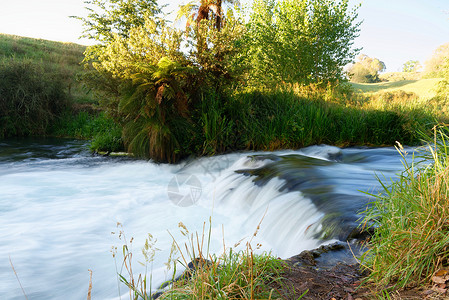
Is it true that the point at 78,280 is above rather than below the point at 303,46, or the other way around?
below

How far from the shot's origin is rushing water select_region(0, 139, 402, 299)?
3566 mm

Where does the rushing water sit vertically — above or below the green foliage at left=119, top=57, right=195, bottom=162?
below

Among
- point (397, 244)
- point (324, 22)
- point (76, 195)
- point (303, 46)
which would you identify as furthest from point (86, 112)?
point (397, 244)

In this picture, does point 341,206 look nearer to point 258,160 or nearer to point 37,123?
point 258,160

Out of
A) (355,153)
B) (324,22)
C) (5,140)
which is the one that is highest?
(324,22)

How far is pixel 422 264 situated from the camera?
199cm

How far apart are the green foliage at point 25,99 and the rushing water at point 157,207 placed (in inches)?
302

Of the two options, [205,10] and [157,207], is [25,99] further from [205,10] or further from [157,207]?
[157,207]

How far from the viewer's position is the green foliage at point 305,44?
2066cm

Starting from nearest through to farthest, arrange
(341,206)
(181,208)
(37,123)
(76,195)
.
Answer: (341,206), (181,208), (76,195), (37,123)

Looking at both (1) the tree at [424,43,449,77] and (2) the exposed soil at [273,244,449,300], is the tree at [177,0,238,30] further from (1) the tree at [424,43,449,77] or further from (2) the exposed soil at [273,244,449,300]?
(1) the tree at [424,43,449,77]

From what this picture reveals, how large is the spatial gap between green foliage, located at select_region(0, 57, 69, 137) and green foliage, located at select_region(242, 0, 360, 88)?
12131 millimetres

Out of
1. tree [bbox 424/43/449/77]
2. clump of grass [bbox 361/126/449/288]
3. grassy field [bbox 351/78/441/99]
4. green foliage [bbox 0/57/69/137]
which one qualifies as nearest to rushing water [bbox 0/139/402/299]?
clump of grass [bbox 361/126/449/288]

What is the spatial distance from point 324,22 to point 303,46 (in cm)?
217
